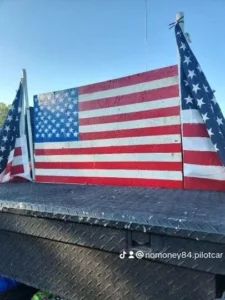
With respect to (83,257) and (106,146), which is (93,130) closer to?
(106,146)

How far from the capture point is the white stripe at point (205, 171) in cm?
220

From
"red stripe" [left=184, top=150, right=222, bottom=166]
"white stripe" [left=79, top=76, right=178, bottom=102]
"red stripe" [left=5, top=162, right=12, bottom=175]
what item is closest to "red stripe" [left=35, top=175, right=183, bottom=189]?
"red stripe" [left=184, top=150, right=222, bottom=166]

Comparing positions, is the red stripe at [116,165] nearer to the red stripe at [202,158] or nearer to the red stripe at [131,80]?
the red stripe at [202,158]

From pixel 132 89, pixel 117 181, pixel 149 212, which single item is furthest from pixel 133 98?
pixel 149 212

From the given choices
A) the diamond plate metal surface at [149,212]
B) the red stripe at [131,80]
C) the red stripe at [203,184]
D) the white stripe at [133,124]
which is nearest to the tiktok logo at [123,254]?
the diamond plate metal surface at [149,212]

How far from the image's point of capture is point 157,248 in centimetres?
121

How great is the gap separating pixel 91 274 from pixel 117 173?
1.34 meters

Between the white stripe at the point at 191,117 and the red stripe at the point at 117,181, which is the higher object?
the white stripe at the point at 191,117

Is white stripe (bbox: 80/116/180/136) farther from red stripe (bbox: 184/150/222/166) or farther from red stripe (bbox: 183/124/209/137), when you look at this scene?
red stripe (bbox: 184/150/222/166)

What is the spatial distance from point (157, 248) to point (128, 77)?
183cm

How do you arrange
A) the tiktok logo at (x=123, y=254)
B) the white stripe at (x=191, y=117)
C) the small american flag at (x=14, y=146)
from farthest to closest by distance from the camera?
the small american flag at (x=14, y=146), the white stripe at (x=191, y=117), the tiktok logo at (x=123, y=254)

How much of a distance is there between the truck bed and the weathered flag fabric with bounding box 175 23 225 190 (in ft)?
1.20

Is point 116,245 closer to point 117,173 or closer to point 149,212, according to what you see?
point 149,212

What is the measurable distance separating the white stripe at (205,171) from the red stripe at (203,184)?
0.10 ft
